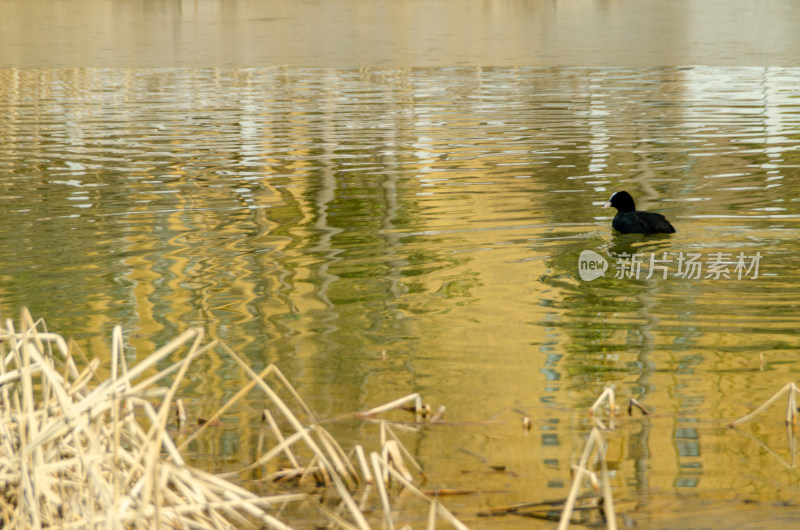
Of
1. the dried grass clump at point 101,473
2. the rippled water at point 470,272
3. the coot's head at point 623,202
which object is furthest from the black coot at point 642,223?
the dried grass clump at point 101,473

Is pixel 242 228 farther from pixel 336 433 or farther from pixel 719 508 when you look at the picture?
pixel 719 508

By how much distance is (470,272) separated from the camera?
899 centimetres

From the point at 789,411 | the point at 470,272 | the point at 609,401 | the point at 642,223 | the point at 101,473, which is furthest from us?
the point at 642,223

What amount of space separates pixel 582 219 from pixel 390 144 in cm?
643

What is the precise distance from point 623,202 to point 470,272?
2.43 metres

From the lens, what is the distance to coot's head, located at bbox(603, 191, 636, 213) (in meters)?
10.6

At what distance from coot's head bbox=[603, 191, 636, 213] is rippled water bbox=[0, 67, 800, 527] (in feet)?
0.83

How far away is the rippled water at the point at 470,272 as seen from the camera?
558 cm

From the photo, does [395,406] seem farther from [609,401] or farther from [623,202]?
[623,202]

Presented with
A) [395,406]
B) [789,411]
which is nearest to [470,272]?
[395,406]

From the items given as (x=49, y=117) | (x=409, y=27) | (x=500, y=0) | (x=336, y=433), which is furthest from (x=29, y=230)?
(x=500, y=0)

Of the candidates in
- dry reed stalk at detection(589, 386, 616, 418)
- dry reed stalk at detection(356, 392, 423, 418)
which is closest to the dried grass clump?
dry reed stalk at detection(356, 392, 423, 418)

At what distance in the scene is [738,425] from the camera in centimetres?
568

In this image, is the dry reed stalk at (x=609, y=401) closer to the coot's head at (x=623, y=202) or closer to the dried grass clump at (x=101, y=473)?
the dried grass clump at (x=101, y=473)
